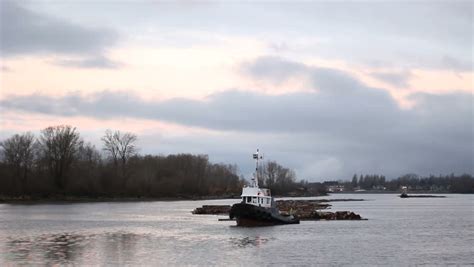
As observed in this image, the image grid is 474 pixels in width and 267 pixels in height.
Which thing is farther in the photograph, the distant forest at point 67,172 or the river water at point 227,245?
the distant forest at point 67,172

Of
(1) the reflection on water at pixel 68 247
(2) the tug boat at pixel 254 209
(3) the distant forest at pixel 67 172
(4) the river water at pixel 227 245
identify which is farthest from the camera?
(3) the distant forest at pixel 67 172

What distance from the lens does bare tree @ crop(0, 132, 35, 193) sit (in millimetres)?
149887

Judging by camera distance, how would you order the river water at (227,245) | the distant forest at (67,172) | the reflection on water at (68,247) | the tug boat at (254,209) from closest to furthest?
1. the reflection on water at (68,247)
2. the river water at (227,245)
3. the tug boat at (254,209)
4. the distant forest at (67,172)

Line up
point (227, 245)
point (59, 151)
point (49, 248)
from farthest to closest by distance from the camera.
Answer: point (59, 151), point (227, 245), point (49, 248)

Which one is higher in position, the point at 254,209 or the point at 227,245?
the point at 254,209

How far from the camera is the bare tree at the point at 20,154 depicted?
492ft

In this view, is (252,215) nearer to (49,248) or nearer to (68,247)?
(68,247)

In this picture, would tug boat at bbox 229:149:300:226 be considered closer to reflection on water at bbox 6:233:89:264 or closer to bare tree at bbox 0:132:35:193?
reflection on water at bbox 6:233:89:264

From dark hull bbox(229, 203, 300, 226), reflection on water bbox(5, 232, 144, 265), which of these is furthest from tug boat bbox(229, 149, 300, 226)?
reflection on water bbox(5, 232, 144, 265)

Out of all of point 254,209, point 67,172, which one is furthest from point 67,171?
point 254,209

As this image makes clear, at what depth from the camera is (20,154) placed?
152 meters

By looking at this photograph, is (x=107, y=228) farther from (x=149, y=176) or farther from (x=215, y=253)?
(x=149, y=176)

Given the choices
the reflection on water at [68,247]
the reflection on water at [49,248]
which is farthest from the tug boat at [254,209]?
the reflection on water at [49,248]

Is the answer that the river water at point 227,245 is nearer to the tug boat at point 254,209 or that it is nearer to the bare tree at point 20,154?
the tug boat at point 254,209
